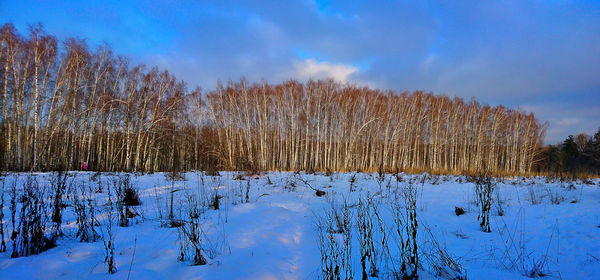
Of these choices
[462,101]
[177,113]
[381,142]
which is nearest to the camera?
[177,113]

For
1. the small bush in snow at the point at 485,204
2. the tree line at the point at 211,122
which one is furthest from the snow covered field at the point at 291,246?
the tree line at the point at 211,122

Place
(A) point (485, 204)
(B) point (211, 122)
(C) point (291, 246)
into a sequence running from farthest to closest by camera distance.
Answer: (B) point (211, 122), (A) point (485, 204), (C) point (291, 246)

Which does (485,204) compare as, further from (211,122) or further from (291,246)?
(211,122)

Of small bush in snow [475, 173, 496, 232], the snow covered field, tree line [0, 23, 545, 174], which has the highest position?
tree line [0, 23, 545, 174]

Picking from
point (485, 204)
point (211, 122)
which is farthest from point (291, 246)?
point (211, 122)

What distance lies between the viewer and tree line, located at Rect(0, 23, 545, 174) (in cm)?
1339

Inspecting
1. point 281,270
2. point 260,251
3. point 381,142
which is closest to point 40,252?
point 260,251

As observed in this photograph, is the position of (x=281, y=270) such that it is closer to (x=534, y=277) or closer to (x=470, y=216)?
(x=534, y=277)

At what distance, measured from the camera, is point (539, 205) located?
5.73 metres

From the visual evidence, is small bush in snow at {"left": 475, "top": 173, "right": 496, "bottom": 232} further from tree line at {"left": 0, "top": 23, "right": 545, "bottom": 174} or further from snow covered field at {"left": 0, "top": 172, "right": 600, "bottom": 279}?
tree line at {"left": 0, "top": 23, "right": 545, "bottom": 174}

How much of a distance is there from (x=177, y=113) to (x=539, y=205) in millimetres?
23448

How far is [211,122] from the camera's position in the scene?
24453 millimetres

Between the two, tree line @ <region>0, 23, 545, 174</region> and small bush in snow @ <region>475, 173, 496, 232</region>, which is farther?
tree line @ <region>0, 23, 545, 174</region>

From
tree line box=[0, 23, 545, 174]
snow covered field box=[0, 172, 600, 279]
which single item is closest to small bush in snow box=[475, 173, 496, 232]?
snow covered field box=[0, 172, 600, 279]
